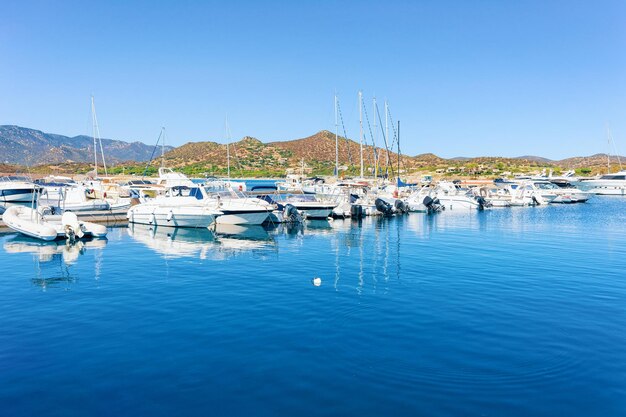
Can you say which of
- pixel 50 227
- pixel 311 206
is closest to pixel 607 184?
pixel 311 206

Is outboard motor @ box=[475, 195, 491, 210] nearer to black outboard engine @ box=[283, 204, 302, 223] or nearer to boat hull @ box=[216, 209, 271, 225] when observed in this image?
black outboard engine @ box=[283, 204, 302, 223]

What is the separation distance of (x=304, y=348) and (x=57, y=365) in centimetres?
605

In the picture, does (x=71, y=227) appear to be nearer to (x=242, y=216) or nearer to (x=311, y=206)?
(x=242, y=216)

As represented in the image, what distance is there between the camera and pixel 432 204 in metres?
61.5

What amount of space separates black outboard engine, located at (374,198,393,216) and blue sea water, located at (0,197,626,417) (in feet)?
82.8

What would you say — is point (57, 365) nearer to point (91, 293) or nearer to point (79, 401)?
point (79, 401)

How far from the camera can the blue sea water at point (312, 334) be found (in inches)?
382

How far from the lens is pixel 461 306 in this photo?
54.2 feet

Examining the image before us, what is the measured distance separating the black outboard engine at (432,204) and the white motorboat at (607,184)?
191 feet

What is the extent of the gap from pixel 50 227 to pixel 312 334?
26.3 meters

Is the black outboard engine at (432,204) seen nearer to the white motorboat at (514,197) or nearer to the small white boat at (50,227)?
the white motorboat at (514,197)

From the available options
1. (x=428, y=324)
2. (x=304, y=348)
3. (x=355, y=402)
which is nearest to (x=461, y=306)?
(x=428, y=324)

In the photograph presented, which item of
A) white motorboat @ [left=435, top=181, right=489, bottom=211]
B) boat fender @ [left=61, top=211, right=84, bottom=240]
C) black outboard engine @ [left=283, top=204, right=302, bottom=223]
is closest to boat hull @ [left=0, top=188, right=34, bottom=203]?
boat fender @ [left=61, top=211, right=84, bottom=240]

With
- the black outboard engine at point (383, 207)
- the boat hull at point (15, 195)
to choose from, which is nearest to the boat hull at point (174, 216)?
the boat hull at point (15, 195)
